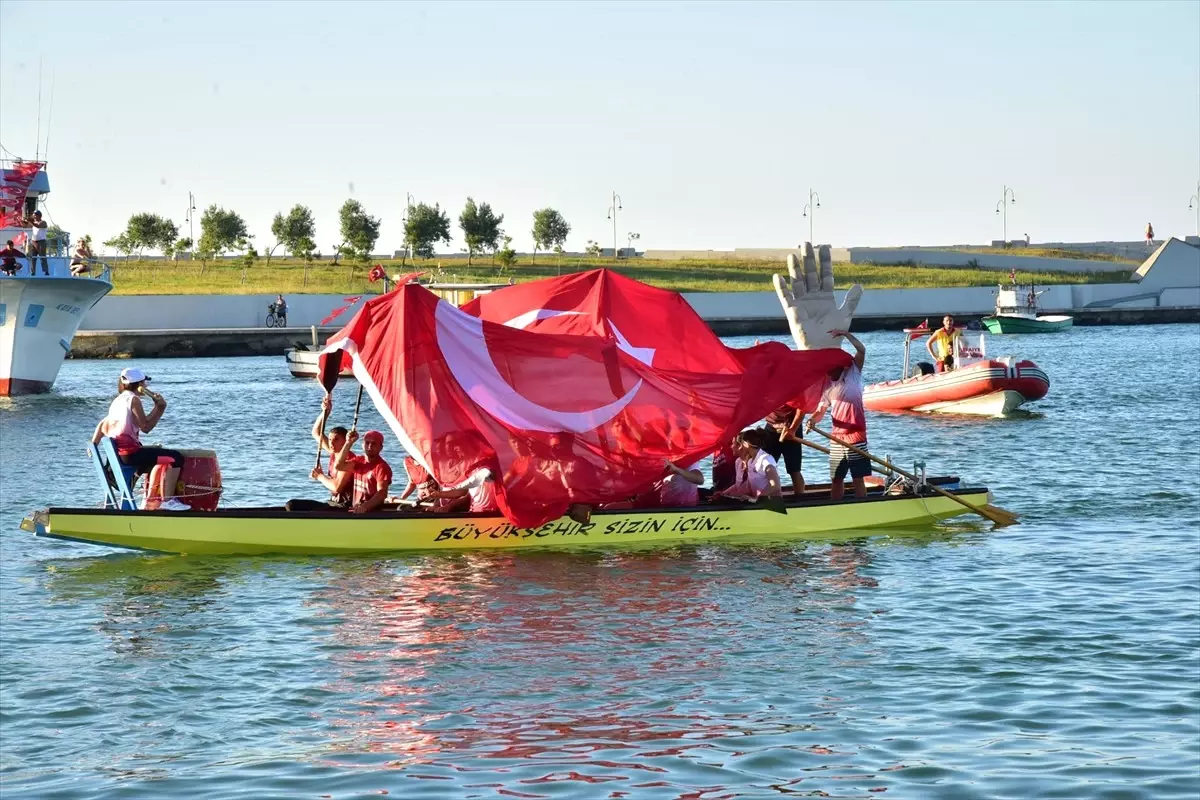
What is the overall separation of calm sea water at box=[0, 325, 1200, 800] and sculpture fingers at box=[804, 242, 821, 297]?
691cm

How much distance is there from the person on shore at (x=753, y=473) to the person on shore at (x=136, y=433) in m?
6.94

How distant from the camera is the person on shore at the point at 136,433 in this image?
62.5ft

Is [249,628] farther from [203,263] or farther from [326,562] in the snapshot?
[203,263]

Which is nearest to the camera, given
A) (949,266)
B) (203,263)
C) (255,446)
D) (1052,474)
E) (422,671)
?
(422,671)

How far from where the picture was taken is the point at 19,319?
176ft

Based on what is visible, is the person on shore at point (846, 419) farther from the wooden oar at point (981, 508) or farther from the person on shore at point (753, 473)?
the person on shore at point (753, 473)

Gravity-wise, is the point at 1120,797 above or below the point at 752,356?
below

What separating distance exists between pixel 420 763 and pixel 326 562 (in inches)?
334

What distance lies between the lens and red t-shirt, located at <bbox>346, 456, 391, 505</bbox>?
19797 millimetres

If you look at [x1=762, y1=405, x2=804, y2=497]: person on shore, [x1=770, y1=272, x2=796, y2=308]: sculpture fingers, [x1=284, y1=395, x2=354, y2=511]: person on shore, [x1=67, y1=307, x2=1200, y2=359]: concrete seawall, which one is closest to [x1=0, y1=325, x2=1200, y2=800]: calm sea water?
[x1=284, y1=395, x2=354, y2=511]: person on shore

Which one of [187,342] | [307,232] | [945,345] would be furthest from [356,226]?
[945,345]

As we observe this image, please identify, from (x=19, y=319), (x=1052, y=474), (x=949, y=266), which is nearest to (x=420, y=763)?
(x=1052, y=474)

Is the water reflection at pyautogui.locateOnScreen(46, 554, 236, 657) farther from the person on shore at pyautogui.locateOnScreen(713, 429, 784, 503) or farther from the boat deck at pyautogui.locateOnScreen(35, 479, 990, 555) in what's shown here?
the person on shore at pyautogui.locateOnScreen(713, 429, 784, 503)

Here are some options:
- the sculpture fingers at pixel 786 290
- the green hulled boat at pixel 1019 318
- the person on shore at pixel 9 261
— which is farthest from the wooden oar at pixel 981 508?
the green hulled boat at pixel 1019 318
